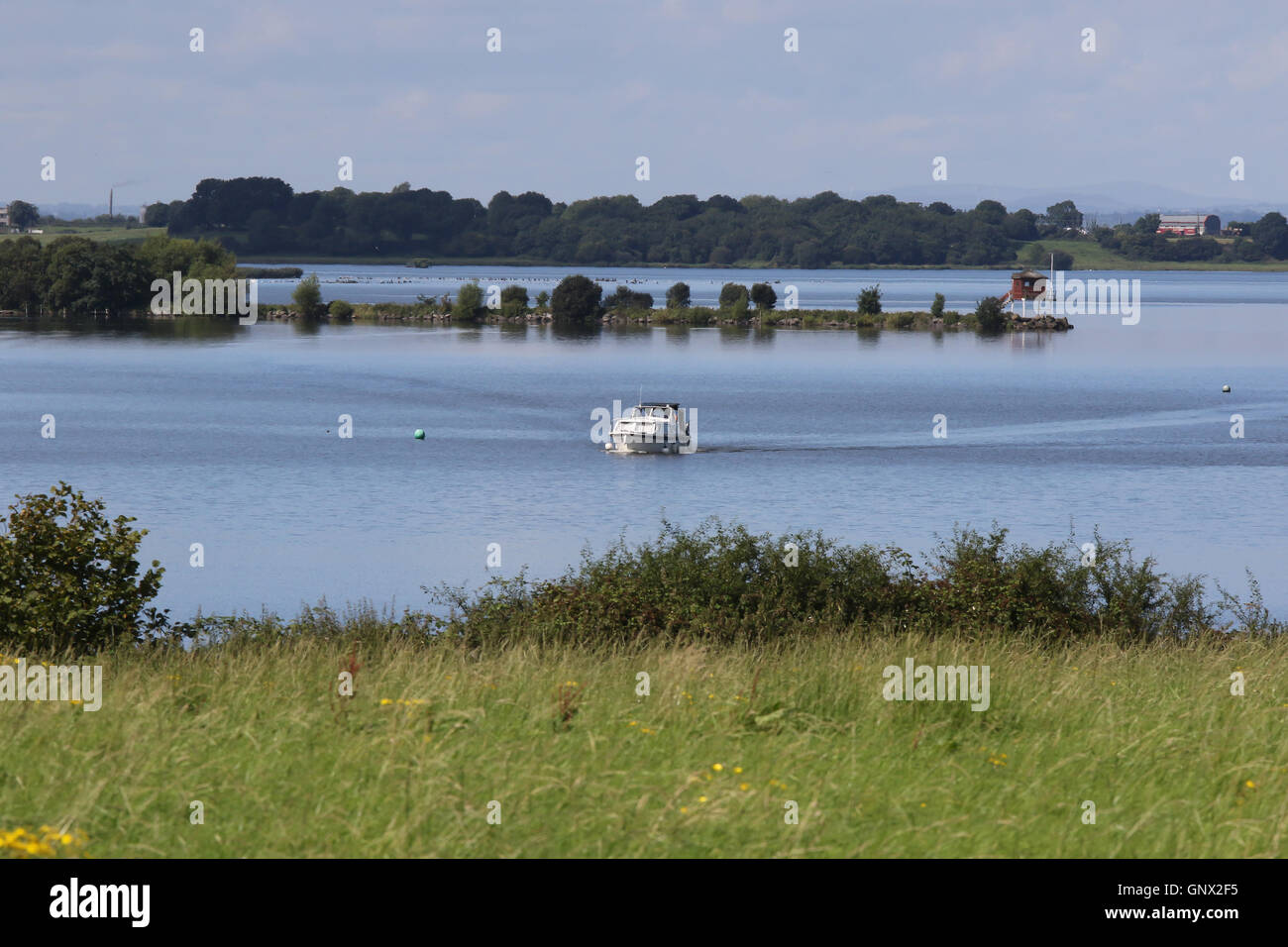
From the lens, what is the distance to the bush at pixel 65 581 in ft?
60.4

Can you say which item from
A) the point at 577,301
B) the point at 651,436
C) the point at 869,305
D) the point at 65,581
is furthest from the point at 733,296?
the point at 65,581

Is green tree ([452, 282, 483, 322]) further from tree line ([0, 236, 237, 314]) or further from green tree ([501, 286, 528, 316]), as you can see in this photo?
tree line ([0, 236, 237, 314])

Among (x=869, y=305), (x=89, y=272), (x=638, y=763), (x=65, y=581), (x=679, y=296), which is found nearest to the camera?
(x=638, y=763)

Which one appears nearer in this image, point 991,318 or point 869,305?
point 991,318

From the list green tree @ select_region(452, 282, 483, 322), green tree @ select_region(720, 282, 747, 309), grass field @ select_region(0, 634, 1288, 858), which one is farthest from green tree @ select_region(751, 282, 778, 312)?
grass field @ select_region(0, 634, 1288, 858)

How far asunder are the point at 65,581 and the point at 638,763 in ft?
39.6

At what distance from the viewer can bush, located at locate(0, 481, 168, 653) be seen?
18422mm

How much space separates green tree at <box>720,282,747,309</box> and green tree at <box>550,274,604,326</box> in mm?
17387

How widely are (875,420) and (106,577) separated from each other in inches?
2817

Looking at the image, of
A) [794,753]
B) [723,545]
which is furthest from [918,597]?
[794,753]

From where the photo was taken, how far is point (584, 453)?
242 feet

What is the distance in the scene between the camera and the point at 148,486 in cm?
6156

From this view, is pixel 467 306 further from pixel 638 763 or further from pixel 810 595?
pixel 638 763

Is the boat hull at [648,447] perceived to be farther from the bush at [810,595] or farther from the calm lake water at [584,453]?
the bush at [810,595]
